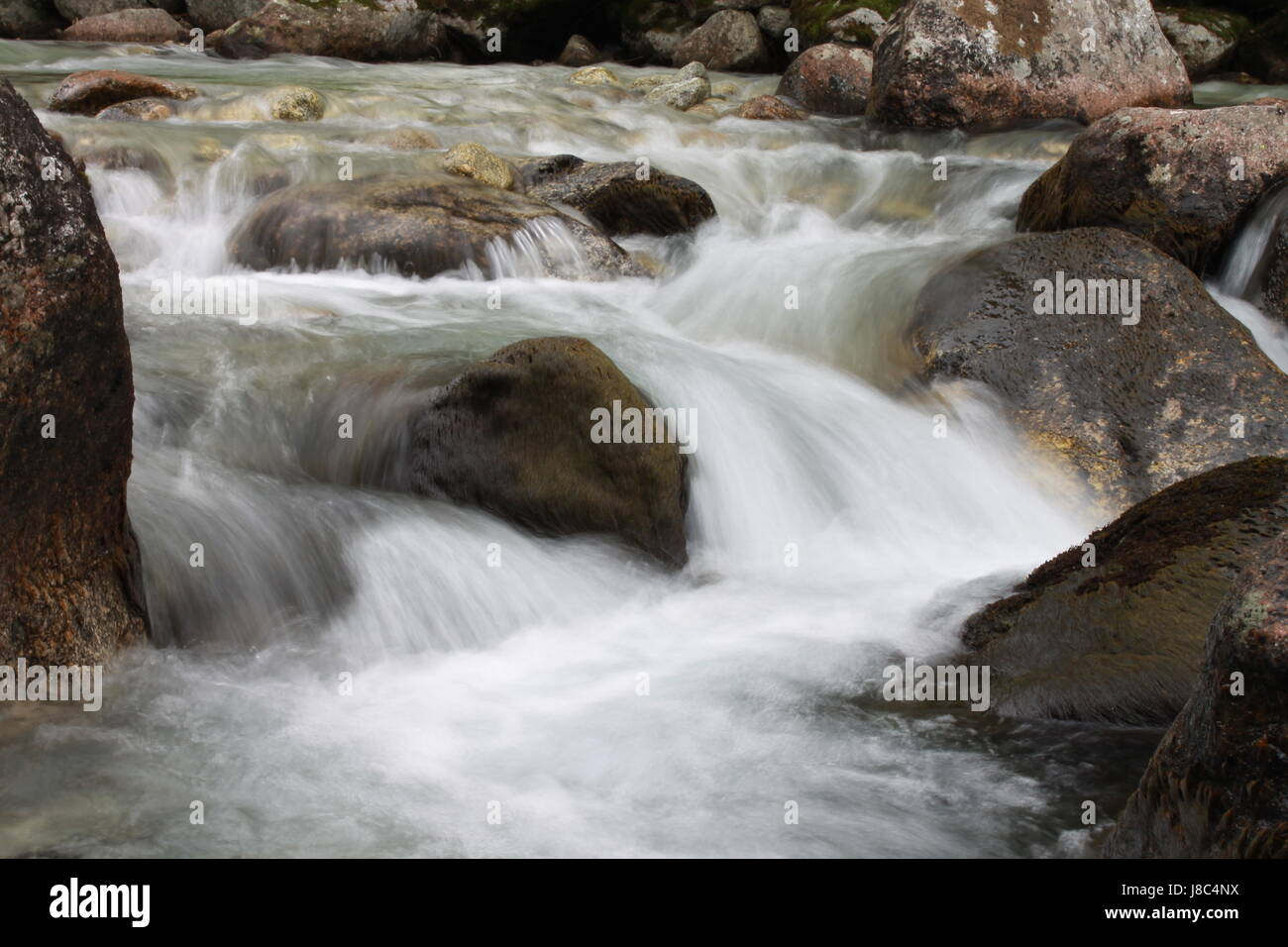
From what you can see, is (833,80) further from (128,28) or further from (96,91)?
(128,28)

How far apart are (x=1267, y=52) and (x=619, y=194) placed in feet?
39.4

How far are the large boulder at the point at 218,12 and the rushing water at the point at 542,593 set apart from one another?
9597 millimetres

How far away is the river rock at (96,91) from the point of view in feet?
36.5

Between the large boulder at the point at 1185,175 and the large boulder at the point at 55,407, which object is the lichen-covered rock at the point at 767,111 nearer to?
the large boulder at the point at 1185,175

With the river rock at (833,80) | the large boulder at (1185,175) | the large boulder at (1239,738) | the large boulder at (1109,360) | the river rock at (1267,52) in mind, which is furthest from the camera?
the river rock at (1267,52)

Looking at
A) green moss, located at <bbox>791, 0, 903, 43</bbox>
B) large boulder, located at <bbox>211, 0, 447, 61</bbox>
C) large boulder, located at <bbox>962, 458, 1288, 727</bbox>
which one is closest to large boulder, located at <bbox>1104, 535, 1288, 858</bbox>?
large boulder, located at <bbox>962, 458, 1288, 727</bbox>

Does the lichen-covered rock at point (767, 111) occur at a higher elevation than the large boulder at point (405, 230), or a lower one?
higher

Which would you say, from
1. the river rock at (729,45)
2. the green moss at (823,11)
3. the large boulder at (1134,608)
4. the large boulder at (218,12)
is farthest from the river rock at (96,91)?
the green moss at (823,11)

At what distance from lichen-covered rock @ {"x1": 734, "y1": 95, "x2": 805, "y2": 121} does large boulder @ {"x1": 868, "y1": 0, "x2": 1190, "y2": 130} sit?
1.81 m

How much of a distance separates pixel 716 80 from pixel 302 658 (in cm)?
1430

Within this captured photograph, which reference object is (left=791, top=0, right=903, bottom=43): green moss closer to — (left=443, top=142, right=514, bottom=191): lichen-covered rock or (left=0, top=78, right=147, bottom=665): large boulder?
(left=443, top=142, right=514, bottom=191): lichen-covered rock

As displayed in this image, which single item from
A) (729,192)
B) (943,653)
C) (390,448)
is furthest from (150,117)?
(943,653)

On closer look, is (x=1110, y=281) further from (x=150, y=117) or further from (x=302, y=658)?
(x=150, y=117)

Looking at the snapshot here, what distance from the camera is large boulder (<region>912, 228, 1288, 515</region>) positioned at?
22.3 feet
